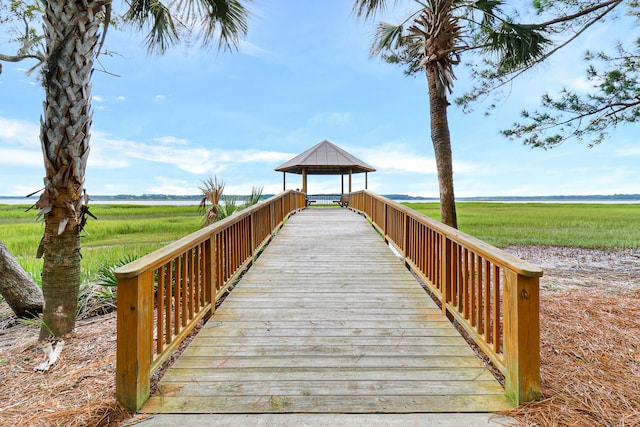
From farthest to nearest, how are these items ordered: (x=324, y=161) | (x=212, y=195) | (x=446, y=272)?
(x=324, y=161) → (x=212, y=195) → (x=446, y=272)

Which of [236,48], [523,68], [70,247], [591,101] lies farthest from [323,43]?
[70,247]

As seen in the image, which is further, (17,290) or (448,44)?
(448,44)

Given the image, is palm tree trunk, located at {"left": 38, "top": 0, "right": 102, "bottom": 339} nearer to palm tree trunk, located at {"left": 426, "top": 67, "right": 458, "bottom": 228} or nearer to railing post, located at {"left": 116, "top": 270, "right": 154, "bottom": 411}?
railing post, located at {"left": 116, "top": 270, "right": 154, "bottom": 411}

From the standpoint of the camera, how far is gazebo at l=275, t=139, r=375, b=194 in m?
15.2

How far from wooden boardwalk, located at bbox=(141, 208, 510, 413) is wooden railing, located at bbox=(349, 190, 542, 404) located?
159 millimetres

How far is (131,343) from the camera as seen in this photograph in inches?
69.3

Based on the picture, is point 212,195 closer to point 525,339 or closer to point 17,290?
point 17,290

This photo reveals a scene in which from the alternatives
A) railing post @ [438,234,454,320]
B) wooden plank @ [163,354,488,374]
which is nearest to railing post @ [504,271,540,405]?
wooden plank @ [163,354,488,374]

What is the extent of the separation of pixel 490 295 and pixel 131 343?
2591 mm

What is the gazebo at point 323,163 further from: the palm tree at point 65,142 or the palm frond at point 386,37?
the palm tree at point 65,142

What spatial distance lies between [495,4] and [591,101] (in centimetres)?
249

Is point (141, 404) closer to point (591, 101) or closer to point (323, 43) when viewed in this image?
point (591, 101)

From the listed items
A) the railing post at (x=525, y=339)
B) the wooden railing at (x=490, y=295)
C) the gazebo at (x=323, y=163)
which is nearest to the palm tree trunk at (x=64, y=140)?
the wooden railing at (x=490, y=295)

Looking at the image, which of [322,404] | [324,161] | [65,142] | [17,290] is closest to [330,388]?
[322,404]
